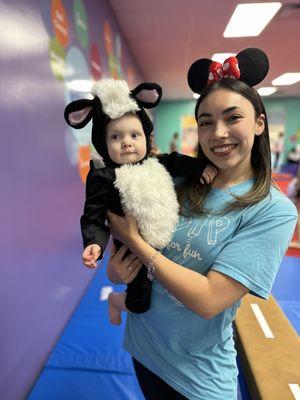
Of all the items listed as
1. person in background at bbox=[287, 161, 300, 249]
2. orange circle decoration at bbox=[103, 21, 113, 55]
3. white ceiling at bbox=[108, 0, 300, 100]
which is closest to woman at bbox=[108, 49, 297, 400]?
orange circle decoration at bbox=[103, 21, 113, 55]

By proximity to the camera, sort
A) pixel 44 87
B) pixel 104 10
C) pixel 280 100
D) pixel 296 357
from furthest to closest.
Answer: pixel 280 100 < pixel 104 10 < pixel 44 87 < pixel 296 357

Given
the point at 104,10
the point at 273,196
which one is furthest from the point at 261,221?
the point at 104,10

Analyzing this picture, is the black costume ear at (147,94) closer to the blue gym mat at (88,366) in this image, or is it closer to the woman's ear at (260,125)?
the woman's ear at (260,125)

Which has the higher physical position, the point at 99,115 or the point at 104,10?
the point at 104,10

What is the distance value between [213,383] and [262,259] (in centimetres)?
41

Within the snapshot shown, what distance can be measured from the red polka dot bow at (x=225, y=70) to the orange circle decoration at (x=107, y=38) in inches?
99.0

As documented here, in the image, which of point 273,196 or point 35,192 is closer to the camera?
point 273,196

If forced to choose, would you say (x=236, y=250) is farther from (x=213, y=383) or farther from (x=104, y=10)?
(x=104, y=10)

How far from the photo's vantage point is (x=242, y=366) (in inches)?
58.4

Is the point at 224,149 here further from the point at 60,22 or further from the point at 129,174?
the point at 60,22

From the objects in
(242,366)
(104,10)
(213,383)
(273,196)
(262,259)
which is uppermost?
(104,10)

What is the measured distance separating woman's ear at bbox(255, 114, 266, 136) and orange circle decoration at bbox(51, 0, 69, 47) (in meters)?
1.43

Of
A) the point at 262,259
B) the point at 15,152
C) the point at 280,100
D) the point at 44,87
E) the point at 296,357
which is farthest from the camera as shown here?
the point at 280,100

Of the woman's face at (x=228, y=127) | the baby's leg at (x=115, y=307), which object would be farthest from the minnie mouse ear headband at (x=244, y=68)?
the baby's leg at (x=115, y=307)
